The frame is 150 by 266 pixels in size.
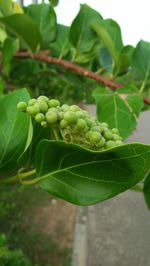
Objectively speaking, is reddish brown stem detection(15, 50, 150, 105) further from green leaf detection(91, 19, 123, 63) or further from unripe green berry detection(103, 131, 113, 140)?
unripe green berry detection(103, 131, 113, 140)

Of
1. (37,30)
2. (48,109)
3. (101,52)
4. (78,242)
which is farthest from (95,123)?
(78,242)

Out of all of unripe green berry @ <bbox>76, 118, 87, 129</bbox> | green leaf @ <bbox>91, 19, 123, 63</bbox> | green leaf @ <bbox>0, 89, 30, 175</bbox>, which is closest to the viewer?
unripe green berry @ <bbox>76, 118, 87, 129</bbox>

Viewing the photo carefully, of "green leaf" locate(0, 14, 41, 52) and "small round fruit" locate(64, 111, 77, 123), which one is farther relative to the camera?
"green leaf" locate(0, 14, 41, 52)

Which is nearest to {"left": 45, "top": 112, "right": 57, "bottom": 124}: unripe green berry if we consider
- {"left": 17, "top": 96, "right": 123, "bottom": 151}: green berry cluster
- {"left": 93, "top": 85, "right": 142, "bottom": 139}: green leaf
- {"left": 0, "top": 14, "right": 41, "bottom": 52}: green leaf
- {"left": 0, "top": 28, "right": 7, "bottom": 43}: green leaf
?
{"left": 17, "top": 96, "right": 123, "bottom": 151}: green berry cluster

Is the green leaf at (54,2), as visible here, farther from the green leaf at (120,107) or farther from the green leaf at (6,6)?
the green leaf at (120,107)

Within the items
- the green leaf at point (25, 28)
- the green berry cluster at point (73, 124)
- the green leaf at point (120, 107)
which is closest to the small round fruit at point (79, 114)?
the green berry cluster at point (73, 124)
